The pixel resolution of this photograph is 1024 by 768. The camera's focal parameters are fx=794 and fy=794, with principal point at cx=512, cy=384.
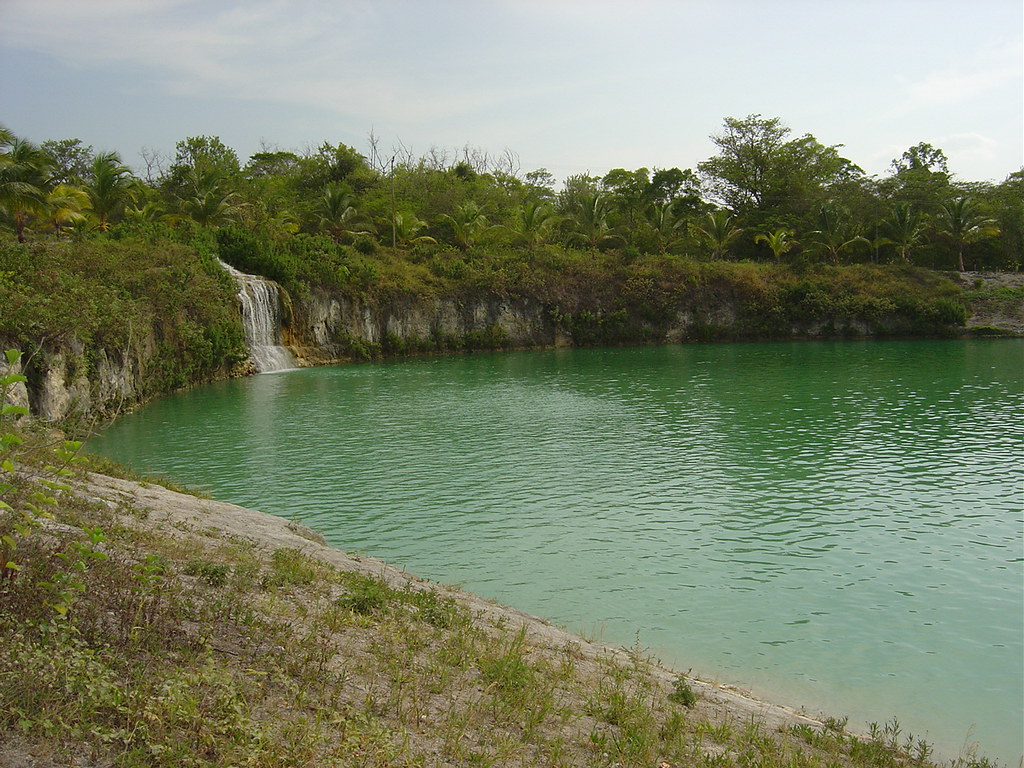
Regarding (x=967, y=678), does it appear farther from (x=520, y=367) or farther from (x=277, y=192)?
(x=277, y=192)

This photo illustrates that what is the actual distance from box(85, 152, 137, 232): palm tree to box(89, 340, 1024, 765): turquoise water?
14.8 meters

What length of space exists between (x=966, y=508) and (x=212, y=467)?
13838 mm

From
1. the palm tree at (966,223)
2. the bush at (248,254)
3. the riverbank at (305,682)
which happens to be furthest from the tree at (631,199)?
the riverbank at (305,682)

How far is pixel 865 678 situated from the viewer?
23.8ft

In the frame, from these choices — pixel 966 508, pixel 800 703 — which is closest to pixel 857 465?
pixel 966 508

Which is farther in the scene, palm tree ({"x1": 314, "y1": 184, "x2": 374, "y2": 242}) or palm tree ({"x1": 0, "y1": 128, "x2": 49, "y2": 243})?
palm tree ({"x1": 314, "y1": 184, "x2": 374, "y2": 242})

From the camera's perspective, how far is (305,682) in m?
5.05

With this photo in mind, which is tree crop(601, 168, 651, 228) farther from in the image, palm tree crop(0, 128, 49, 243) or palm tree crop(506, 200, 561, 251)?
palm tree crop(0, 128, 49, 243)

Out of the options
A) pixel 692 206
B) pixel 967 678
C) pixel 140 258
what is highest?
pixel 692 206

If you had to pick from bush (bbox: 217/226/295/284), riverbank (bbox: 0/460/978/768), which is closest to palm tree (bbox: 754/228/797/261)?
bush (bbox: 217/226/295/284)

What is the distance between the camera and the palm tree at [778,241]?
58.3 metres

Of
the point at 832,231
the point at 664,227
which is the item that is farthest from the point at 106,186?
the point at 832,231

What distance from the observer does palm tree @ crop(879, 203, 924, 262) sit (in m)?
58.7

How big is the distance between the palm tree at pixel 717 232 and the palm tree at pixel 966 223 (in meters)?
15.1
